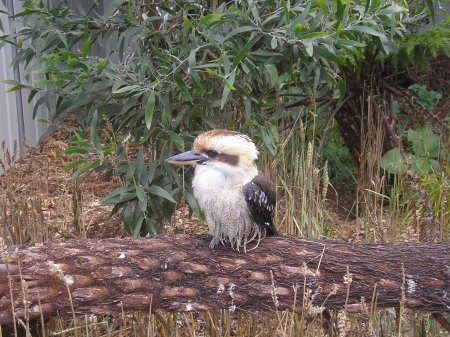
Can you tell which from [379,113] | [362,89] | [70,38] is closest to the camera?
[70,38]

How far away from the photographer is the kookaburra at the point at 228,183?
1.89m

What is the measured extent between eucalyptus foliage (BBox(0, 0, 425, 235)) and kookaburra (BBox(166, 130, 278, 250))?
20 centimetres

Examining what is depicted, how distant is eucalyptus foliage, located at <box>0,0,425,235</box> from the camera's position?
207 centimetres

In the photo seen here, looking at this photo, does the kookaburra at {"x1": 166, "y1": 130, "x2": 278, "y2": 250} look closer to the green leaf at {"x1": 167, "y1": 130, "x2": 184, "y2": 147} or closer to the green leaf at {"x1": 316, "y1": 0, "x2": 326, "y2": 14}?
the green leaf at {"x1": 167, "y1": 130, "x2": 184, "y2": 147}

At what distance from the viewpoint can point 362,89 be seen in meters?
3.81

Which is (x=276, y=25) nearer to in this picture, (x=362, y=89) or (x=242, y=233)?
(x=242, y=233)

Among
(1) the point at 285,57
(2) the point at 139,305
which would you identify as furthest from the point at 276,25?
(2) the point at 139,305

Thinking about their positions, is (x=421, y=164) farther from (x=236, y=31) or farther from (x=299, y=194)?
(x=236, y=31)

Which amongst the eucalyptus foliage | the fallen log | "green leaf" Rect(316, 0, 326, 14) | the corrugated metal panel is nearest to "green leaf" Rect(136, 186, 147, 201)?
the eucalyptus foliage

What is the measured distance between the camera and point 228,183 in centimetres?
191

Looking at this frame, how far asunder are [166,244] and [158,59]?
83 cm

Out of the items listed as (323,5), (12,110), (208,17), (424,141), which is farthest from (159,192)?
(12,110)

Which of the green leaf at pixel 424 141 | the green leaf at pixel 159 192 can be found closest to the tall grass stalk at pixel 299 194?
the green leaf at pixel 159 192

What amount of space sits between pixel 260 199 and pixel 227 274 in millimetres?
263
